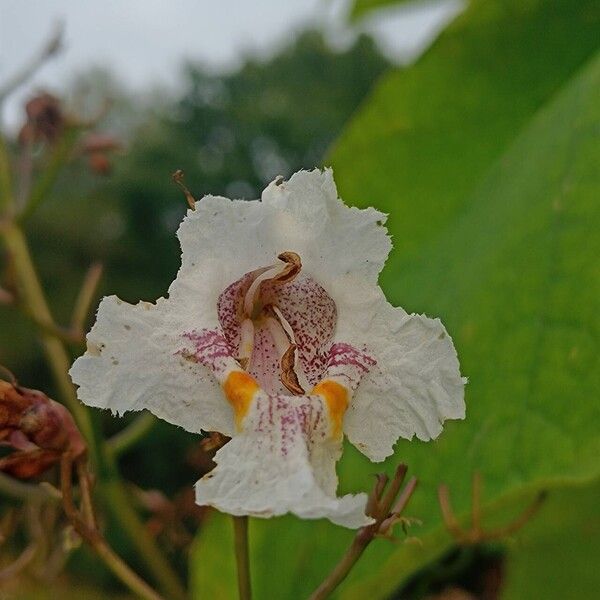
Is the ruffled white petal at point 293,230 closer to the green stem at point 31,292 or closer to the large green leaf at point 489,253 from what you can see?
the large green leaf at point 489,253

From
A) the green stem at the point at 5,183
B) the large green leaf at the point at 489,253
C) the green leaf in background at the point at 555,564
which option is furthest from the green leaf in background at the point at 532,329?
the green stem at the point at 5,183

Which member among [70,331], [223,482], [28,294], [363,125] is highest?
[363,125]

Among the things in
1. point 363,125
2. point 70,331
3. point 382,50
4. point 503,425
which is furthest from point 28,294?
point 382,50

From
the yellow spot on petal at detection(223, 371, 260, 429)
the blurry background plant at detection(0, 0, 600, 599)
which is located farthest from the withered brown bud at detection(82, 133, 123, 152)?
the yellow spot on petal at detection(223, 371, 260, 429)

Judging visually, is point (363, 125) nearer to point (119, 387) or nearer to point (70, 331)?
point (70, 331)

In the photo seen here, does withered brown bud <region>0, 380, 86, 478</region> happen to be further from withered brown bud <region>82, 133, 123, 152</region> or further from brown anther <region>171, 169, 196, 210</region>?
withered brown bud <region>82, 133, 123, 152</region>

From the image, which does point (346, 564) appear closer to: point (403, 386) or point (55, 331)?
point (403, 386)
